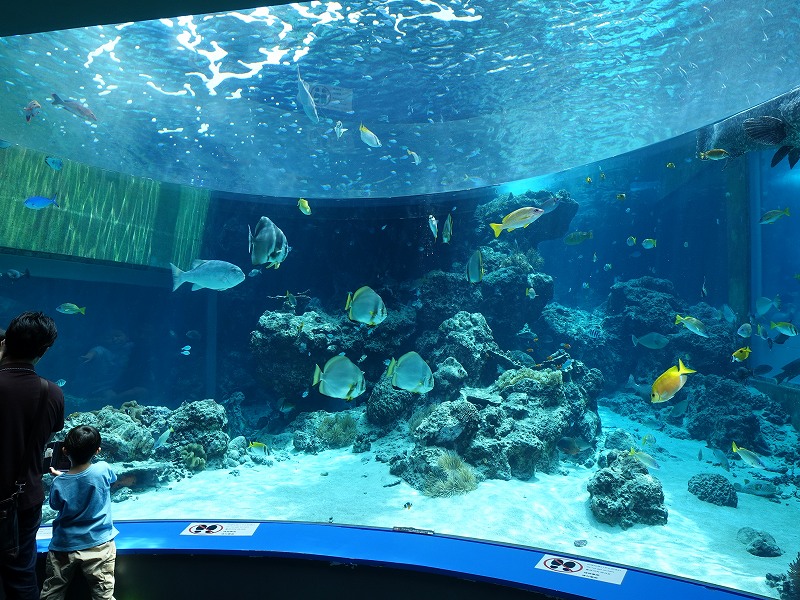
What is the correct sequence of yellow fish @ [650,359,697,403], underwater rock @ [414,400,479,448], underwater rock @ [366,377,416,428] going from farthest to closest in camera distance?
underwater rock @ [366,377,416,428] < underwater rock @ [414,400,479,448] < yellow fish @ [650,359,697,403]

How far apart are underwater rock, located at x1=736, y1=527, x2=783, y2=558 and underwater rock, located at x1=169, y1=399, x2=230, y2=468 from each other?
355 inches

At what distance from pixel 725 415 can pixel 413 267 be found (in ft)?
31.8

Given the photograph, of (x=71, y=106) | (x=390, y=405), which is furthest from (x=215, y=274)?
(x=71, y=106)

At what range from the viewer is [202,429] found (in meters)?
8.96

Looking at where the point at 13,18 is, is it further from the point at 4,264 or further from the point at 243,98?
the point at 4,264

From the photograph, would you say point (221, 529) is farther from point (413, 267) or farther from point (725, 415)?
point (725, 415)

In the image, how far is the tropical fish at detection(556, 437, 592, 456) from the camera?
845 centimetres

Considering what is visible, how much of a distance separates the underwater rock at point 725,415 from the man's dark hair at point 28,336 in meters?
13.3

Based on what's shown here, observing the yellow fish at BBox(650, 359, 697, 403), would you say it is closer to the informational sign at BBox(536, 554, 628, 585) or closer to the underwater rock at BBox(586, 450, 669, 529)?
the underwater rock at BBox(586, 450, 669, 529)

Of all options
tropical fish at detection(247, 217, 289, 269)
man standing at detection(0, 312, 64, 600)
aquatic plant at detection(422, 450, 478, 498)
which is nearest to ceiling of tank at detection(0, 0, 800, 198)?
tropical fish at detection(247, 217, 289, 269)

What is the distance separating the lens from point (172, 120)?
1184 centimetres

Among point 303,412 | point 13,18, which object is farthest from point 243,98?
point 303,412

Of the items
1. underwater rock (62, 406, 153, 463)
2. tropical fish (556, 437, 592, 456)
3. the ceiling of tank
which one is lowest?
underwater rock (62, 406, 153, 463)

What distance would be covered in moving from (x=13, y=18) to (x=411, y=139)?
9970 millimetres
